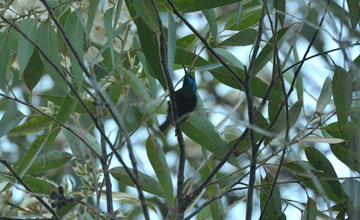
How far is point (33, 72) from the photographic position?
185 cm

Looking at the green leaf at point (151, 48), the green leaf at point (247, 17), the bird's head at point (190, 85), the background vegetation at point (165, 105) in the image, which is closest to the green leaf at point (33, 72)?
the background vegetation at point (165, 105)

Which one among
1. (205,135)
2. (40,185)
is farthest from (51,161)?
(205,135)

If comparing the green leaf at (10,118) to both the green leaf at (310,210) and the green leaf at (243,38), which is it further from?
the green leaf at (310,210)

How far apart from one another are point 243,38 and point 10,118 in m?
0.71

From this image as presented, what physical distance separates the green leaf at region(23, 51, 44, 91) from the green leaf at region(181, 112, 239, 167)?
478mm

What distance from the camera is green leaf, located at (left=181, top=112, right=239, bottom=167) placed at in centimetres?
162

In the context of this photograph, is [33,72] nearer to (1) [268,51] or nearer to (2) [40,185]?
(2) [40,185]

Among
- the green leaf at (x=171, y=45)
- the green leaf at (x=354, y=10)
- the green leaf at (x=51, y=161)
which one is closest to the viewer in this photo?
the green leaf at (x=171, y=45)

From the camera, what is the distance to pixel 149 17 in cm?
151

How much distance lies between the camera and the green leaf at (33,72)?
1835 mm

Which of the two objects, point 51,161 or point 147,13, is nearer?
point 147,13

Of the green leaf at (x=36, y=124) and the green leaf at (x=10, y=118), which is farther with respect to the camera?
the green leaf at (x=36, y=124)

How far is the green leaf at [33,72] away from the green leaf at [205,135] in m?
0.48

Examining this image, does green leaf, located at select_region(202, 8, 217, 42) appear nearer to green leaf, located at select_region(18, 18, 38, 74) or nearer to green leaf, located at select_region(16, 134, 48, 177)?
green leaf, located at select_region(18, 18, 38, 74)
